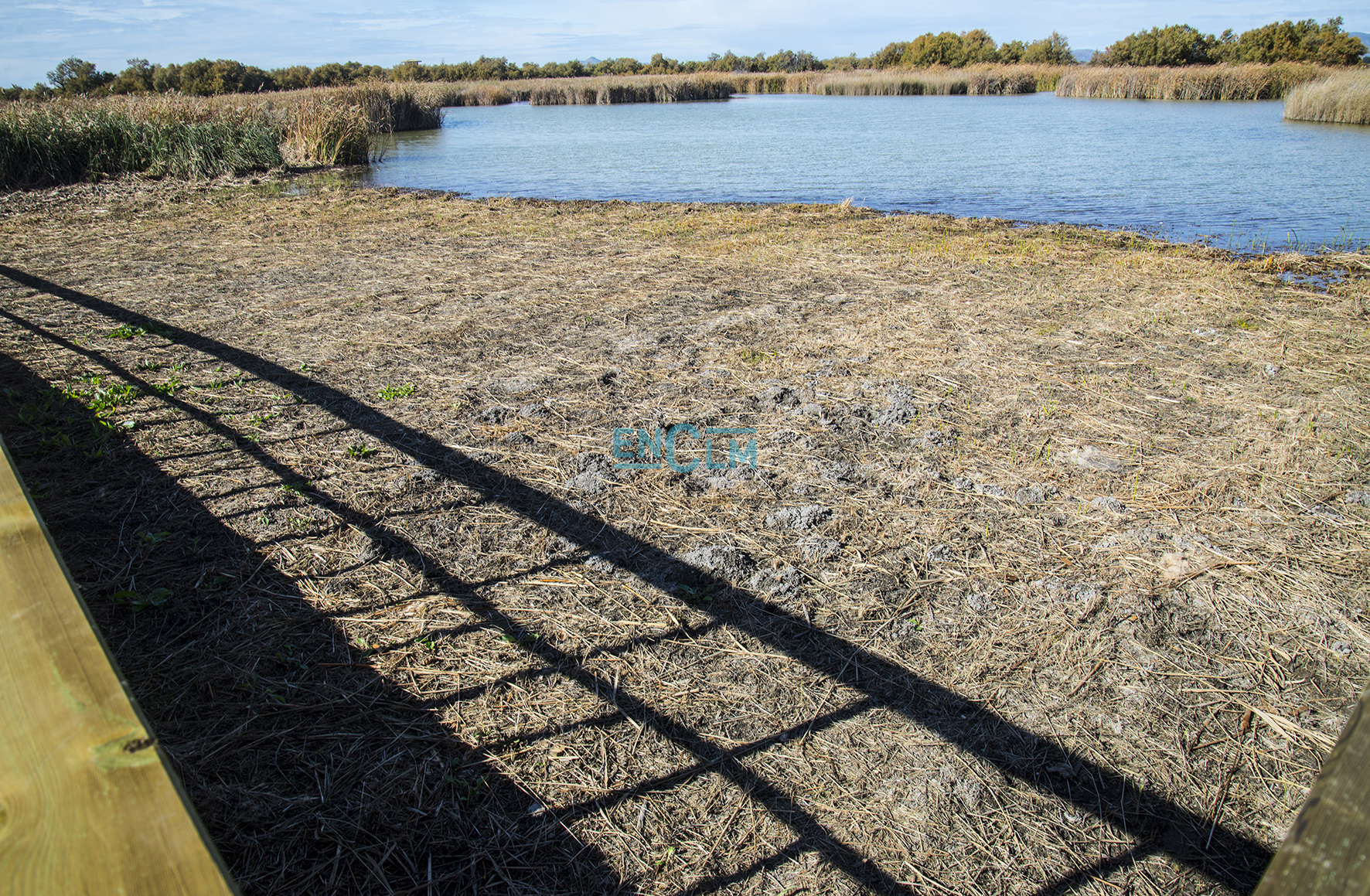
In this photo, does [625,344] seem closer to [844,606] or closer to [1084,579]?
[844,606]

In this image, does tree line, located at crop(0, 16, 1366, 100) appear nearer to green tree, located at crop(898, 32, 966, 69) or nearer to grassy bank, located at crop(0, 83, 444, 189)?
green tree, located at crop(898, 32, 966, 69)

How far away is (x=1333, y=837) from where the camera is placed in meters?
0.67

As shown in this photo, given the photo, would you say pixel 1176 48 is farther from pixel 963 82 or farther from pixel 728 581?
pixel 728 581

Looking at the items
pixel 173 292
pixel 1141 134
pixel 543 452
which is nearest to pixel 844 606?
pixel 543 452

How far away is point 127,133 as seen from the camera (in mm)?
13945

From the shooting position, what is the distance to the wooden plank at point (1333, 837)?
645mm

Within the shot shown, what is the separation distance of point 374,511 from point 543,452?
→ 845 millimetres

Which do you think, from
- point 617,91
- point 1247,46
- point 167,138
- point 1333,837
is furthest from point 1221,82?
point 1333,837

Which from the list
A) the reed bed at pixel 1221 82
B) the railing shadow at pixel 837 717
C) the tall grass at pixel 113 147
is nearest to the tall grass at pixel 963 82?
the reed bed at pixel 1221 82

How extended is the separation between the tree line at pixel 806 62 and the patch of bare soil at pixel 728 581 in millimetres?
24718

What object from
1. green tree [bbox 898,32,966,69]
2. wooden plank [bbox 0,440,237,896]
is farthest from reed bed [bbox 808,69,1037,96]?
wooden plank [bbox 0,440,237,896]

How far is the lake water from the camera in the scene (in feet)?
34.3

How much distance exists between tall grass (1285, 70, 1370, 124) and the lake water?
0.65 m

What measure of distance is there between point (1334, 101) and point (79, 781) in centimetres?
3038
